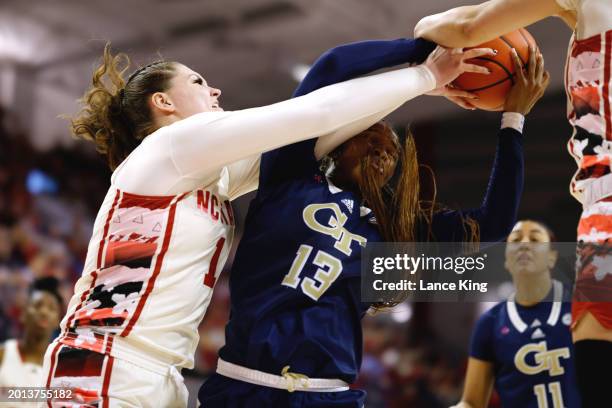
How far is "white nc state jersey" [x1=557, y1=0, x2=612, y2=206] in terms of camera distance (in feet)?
6.19

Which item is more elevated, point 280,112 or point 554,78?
point 554,78

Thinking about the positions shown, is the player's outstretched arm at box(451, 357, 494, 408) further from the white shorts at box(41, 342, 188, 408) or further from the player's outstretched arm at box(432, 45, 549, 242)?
the white shorts at box(41, 342, 188, 408)

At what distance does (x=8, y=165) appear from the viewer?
1081 cm

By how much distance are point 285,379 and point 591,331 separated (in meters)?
0.81

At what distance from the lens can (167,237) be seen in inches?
88.6

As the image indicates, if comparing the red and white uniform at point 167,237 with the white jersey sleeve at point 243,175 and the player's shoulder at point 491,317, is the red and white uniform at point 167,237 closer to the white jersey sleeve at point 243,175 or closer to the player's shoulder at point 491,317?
the white jersey sleeve at point 243,175

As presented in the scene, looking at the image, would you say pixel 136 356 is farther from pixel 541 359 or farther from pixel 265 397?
pixel 541 359

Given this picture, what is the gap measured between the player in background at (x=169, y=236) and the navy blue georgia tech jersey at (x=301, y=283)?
14cm

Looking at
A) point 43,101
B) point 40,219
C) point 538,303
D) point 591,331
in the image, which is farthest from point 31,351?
point 43,101

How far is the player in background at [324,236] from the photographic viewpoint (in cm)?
216

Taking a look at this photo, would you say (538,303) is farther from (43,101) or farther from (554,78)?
(43,101)

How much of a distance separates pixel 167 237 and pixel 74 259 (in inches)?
322

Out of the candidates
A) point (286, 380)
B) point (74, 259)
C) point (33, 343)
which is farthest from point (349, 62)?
point (74, 259)

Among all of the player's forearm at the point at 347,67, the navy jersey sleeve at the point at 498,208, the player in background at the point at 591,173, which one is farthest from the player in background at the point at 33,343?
the player in background at the point at 591,173
